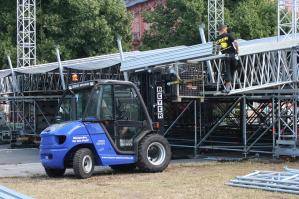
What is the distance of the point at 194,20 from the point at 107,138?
26019 millimetres

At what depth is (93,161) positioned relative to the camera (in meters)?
15.2

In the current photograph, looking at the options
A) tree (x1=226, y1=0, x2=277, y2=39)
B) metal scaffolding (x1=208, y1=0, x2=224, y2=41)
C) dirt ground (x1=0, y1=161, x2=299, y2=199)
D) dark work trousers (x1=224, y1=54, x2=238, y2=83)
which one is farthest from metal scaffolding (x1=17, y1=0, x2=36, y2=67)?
dirt ground (x1=0, y1=161, x2=299, y2=199)

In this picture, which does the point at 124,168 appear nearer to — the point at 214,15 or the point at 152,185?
the point at 152,185

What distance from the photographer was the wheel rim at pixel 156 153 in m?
15.9

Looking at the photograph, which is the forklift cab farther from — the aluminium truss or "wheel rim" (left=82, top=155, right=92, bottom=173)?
the aluminium truss

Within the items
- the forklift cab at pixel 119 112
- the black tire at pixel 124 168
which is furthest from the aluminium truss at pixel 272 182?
the black tire at pixel 124 168

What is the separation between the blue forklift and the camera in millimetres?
14883

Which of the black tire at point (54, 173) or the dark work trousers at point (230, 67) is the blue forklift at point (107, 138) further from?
the dark work trousers at point (230, 67)

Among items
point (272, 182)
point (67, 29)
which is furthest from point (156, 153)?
point (67, 29)

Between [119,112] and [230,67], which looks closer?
[119,112]

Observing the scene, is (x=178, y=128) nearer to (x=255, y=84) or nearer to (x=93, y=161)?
(x=255, y=84)

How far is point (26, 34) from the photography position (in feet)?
114

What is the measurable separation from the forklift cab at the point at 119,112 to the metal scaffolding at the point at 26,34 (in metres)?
19.6

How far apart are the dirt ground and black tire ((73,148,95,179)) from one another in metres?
0.21
